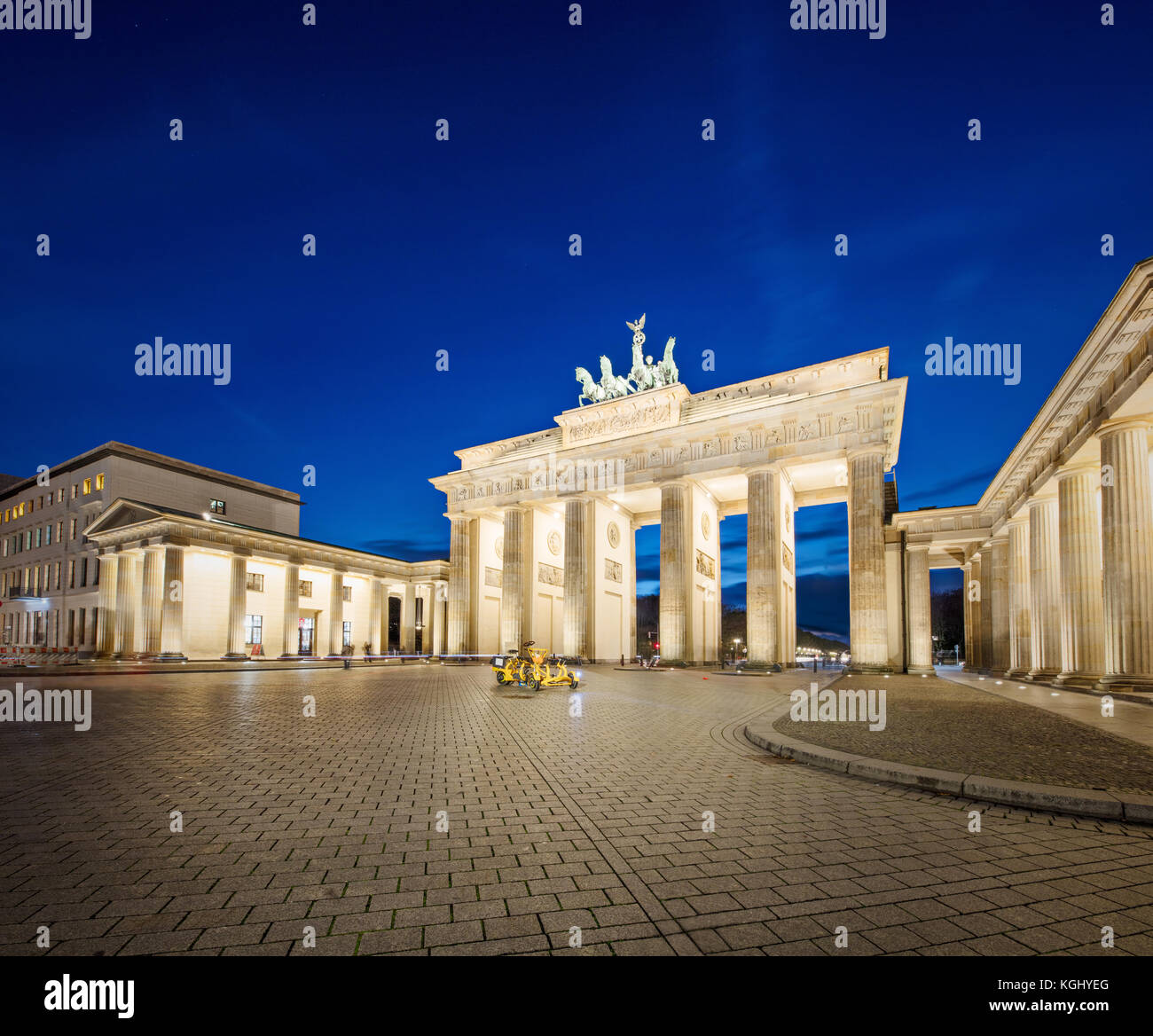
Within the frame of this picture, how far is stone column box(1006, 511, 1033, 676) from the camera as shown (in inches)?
1051

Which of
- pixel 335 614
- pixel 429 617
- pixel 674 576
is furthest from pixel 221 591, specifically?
pixel 674 576

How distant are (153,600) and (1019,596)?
4832 centimetres

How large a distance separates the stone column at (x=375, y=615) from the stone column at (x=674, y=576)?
29866 mm

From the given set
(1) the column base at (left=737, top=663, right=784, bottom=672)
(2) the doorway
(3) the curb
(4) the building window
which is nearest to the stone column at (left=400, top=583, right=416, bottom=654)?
(2) the doorway

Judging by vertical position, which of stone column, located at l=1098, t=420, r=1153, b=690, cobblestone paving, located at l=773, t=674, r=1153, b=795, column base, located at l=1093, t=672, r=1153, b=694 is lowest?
column base, located at l=1093, t=672, r=1153, b=694

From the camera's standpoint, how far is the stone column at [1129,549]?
1541 centimetres

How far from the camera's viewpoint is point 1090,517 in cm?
1936

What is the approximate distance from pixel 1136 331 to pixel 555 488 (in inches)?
1218

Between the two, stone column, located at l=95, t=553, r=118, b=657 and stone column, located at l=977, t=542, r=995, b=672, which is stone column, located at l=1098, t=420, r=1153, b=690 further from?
stone column, located at l=95, t=553, r=118, b=657

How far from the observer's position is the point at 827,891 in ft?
12.6

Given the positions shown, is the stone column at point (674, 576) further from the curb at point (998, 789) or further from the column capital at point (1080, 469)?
the curb at point (998, 789)

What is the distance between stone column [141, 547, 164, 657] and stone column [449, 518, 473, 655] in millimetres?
18419

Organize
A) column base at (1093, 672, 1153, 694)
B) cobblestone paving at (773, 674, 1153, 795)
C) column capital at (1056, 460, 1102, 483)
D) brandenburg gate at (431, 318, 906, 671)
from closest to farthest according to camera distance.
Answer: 1. cobblestone paving at (773, 674, 1153, 795)
2. column base at (1093, 672, 1153, 694)
3. column capital at (1056, 460, 1102, 483)
4. brandenburg gate at (431, 318, 906, 671)
